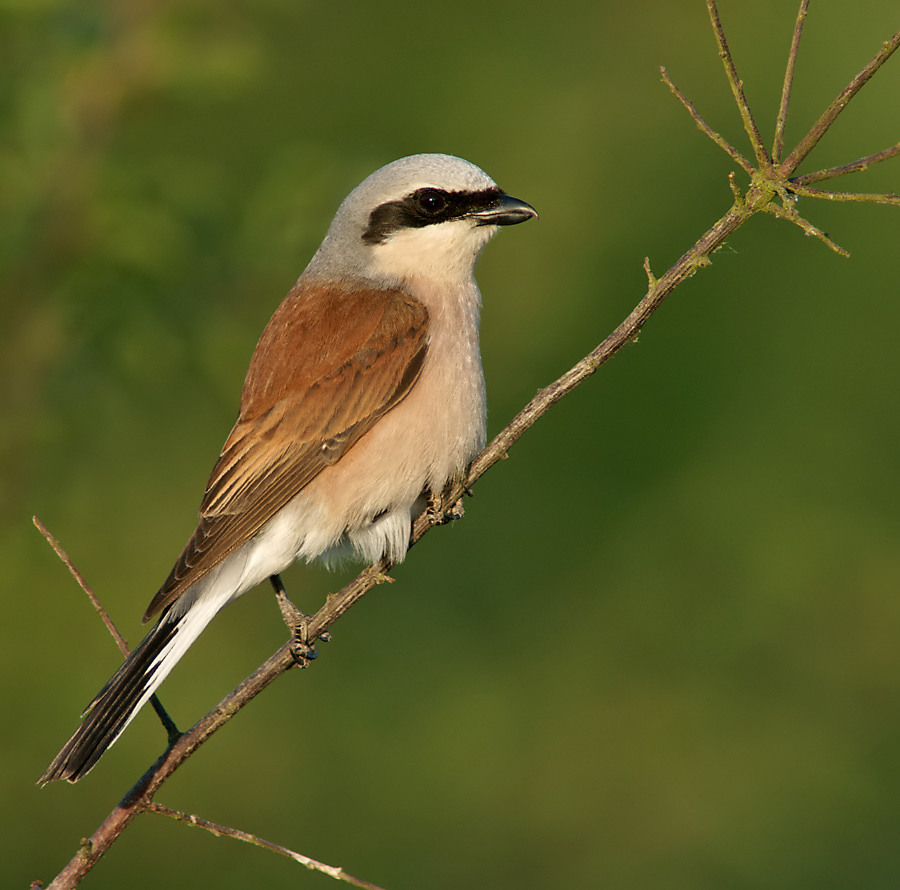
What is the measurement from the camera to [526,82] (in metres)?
7.21

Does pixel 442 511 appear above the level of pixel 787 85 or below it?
below

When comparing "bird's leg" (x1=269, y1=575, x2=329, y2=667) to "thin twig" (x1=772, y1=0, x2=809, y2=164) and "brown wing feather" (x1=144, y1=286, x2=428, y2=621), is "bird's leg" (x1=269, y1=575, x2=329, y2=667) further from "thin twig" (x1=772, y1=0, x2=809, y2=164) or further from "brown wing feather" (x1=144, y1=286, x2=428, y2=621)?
"thin twig" (x1=772, y1=0, x2=809, y2=164)

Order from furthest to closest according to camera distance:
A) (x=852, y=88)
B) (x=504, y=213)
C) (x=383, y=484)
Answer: (x=504, y=213), (x=383, y=484), (x=852, y=88)

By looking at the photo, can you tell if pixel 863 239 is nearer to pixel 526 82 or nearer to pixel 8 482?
pixel 526 82

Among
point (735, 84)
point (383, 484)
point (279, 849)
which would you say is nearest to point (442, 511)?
point (383, 484)

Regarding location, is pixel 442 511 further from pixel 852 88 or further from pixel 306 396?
pixel 852 88

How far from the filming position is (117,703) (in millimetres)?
3125

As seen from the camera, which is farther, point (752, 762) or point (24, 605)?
point (752, 762)

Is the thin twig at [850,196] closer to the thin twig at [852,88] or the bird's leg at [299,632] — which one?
the thin twig at [852,88]

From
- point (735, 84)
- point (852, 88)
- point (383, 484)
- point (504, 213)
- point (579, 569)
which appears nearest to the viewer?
point (852, 88)

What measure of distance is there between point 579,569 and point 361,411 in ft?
9.80

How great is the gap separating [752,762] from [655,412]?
172cm

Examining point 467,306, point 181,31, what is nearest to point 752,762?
point 467,306

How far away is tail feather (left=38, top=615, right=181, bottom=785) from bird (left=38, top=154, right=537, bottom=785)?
0.50 ft
